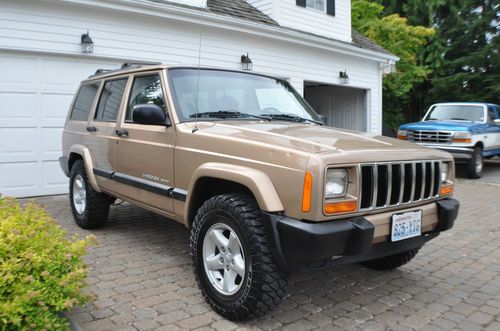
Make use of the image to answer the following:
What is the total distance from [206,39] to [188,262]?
6.31 meters

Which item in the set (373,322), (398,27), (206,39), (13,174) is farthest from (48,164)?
(398,27)

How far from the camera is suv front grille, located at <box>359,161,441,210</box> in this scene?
9.50 ft

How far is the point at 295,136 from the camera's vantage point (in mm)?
3164

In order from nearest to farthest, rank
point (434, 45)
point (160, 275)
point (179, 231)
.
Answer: point (160, 275), point (179, 231), point (434, 45)

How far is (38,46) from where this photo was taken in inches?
283

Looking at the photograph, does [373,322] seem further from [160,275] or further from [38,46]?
[38,46]

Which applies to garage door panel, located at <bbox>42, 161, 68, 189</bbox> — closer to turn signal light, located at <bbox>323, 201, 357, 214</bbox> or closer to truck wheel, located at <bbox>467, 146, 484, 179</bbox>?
turn signal light, located at <bbox>323, 201, 357, 214</bbox>

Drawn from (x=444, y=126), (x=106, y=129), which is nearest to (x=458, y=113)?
Result: (x=444, y=126)

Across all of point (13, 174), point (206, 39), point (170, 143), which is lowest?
point (13, 174)

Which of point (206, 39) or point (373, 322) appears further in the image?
Answer: point (206, 39)

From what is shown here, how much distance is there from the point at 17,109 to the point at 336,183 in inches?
246

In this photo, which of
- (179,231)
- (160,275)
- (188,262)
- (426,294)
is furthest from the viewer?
(179,231)

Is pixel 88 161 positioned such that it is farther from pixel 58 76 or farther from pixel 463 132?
pixel 463 132

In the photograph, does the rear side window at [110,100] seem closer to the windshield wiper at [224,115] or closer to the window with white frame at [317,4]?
the windshield wiper at [224,115]
